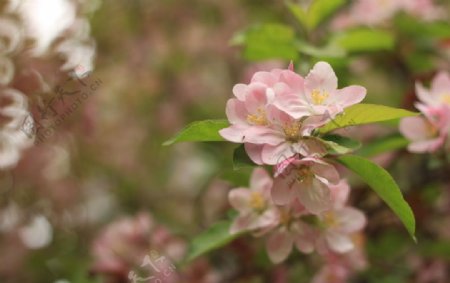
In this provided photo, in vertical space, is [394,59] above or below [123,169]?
below

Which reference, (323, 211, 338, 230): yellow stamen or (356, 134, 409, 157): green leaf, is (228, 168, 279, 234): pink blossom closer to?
(323, 211, 338, 230): yellow stamen

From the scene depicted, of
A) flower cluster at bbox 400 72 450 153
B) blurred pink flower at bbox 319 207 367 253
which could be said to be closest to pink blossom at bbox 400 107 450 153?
flower cluster at bbox 400 72 450 153

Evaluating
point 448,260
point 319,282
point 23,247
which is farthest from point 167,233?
point 448,260

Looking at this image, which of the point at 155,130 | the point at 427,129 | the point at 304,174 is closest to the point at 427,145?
the point at 427,129

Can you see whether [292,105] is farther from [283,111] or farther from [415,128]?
[415,128]

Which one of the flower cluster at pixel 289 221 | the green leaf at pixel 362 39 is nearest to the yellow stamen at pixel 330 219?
the flower cluster at pixel 289 221

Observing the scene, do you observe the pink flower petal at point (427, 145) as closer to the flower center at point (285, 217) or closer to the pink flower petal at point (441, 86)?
the pink flower petal at point (441, 86)

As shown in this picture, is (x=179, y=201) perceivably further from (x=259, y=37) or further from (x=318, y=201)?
(x=318, y=201)
